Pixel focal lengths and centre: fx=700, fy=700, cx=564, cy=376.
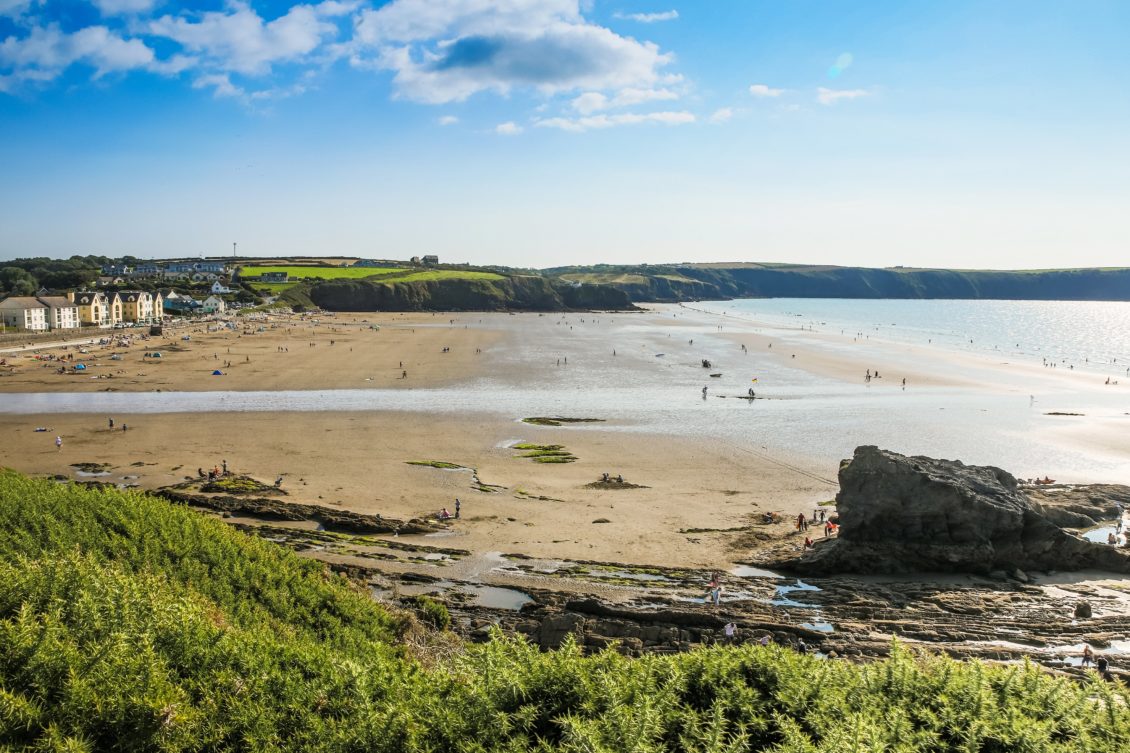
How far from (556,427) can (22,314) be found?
80580 mm

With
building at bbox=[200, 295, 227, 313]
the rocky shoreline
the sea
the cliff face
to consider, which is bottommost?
the rocky shoreline

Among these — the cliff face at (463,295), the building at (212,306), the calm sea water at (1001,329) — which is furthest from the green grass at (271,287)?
the calm sea water at (1001,329)

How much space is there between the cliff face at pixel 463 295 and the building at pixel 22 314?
6678cm

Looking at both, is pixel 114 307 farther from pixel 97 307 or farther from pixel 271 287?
pixel 271 287

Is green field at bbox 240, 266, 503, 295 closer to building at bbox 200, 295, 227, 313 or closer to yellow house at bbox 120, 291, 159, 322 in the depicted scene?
building at bbox 200, 295, 227, 313

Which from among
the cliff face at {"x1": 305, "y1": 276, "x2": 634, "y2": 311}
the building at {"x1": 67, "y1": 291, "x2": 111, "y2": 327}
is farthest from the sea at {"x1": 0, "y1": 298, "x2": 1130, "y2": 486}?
the cliff face at {"x1": 305, "y1": 276, "x2": 634, "y2": 311}

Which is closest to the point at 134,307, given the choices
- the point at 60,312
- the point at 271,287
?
the point at 60,312

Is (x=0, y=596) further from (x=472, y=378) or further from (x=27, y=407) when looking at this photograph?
(x=472, y=378)

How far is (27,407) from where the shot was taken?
157ft

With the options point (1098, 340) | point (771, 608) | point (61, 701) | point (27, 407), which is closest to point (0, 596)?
point (61, 701)

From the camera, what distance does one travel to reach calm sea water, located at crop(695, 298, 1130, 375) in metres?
92.2

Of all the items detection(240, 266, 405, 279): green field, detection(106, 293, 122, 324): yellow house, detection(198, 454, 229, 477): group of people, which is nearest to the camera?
detection(198, 454, 229, 477): group of people

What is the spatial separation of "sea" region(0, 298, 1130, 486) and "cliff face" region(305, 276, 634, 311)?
70.9 m

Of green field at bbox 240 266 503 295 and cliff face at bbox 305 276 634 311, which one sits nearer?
cliff face at bbox 305 276 634 311
